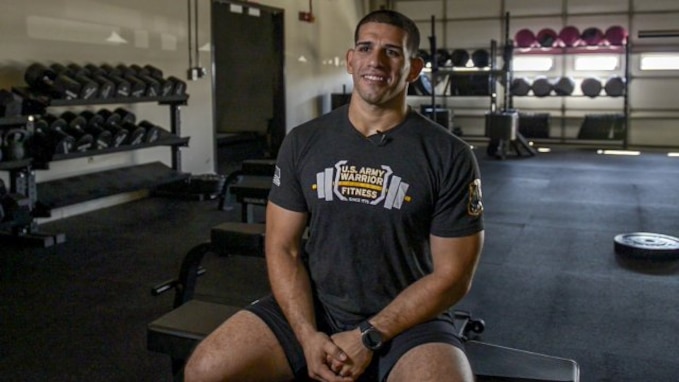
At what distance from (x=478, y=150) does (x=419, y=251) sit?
7.02 meters

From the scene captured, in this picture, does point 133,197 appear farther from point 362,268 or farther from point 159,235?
point 362,268

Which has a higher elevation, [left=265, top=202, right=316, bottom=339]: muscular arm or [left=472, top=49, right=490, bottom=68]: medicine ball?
[left=472, top=49, right=490, bottom=68]: medicine ball

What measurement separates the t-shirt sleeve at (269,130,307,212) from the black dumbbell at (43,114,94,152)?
2868 mm

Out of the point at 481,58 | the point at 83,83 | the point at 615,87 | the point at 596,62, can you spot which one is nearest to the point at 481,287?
the point at 83,83

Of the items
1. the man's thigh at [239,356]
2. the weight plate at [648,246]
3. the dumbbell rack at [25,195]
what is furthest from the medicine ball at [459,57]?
the man's thigh at [239,356]

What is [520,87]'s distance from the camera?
8.34m

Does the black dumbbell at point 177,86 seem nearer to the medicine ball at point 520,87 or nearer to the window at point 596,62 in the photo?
the medicine ball at point 520,87

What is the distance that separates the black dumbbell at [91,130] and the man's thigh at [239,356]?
10.2 feet

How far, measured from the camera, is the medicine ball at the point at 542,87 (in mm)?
8195

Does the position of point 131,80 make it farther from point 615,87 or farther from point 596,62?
point 596,62

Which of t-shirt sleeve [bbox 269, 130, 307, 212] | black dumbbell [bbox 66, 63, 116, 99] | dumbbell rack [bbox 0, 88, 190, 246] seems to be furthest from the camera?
black dumbbell [bbox 66, 63, 116, 99]

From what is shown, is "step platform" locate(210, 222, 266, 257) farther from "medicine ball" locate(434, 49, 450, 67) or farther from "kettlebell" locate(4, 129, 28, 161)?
"medicine ball" locate(434, 49, 450, 67)

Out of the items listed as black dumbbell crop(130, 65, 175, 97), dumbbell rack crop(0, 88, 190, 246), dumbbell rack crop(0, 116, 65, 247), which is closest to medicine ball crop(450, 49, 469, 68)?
dumbbell rack crop(0, 88, 190, 246)

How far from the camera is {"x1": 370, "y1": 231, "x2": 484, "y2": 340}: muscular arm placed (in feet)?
4.71
